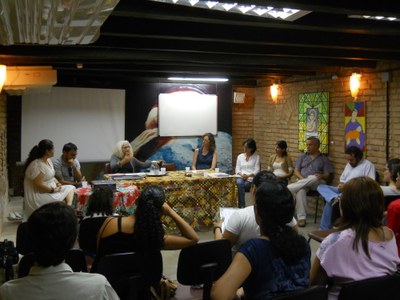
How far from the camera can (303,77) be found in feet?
25.4

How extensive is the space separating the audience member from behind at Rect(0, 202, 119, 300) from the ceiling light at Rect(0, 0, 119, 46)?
1204 millimetres

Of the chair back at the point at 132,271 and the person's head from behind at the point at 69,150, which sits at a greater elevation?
the person's head from behind at the point at 69,150

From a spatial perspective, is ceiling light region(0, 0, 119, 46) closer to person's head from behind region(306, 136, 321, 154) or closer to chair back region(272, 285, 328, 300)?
chair back region(272, 285, 328, 300)

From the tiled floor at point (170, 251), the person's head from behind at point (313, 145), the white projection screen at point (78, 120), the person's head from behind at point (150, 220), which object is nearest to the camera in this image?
the person's head from behind at point (150, 220)

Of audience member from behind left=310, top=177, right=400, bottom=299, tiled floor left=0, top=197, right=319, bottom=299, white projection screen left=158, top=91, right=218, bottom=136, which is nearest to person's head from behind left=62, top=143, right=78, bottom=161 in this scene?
tiled floor left=0, top=197, right=319, bottom=299

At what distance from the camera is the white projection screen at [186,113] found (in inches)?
348

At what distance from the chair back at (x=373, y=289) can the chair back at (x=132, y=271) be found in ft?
3.62

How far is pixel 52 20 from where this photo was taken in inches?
102

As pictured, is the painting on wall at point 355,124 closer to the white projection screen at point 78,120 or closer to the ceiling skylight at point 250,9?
the ceiling skylight at point 250,9

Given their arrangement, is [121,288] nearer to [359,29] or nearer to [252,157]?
[359,29]

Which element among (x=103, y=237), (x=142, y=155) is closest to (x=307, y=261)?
(x=103, y=237)

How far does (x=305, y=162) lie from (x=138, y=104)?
3766mm

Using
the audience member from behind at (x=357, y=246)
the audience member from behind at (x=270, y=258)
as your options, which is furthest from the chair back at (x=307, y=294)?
the audience member from behind at (x=357, y=246)

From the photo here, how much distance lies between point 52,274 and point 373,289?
4.87ft
